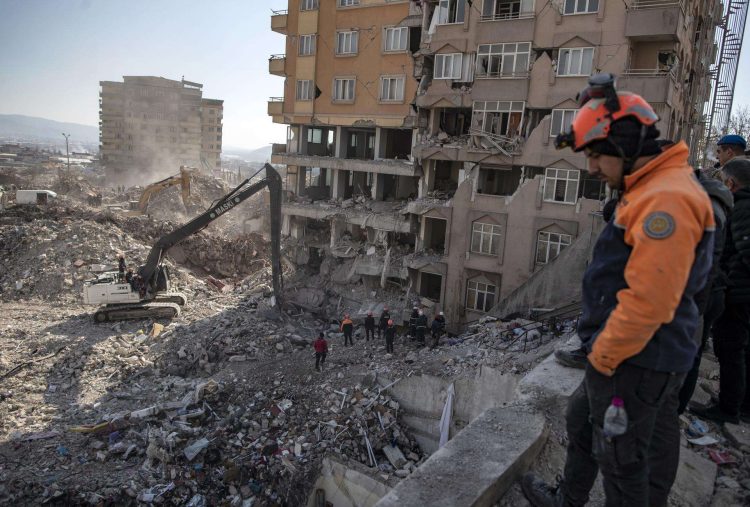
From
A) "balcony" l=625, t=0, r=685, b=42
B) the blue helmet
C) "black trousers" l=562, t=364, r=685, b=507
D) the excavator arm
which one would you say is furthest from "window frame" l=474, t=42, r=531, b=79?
"black trousers" l=562, t=364, r=685, b=507

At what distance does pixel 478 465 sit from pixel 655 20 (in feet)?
59.2

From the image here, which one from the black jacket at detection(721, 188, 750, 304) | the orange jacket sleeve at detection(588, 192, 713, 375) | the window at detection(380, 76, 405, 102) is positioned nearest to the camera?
the orange jacket sleeve at detection(588, 192, 713, 375)

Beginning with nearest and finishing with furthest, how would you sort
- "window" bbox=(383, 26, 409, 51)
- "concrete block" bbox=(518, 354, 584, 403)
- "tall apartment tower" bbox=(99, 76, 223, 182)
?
"concrete block" bbox=(518, 354, 584, 403) → "window" bbox=(383, 26, 409, 51) → "tall apartment tower" bbox=(99, 76, 223, 182)

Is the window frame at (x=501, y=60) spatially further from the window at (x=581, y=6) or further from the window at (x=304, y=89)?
the window at (x=304, y=89)

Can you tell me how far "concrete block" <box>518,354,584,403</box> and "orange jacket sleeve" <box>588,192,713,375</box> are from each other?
2.48 metres

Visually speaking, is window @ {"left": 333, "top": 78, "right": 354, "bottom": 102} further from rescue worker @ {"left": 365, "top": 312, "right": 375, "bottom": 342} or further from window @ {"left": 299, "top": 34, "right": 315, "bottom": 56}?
rescue worker @ {"left": 365, "top": 312, "right": 375, "bottom": 342}

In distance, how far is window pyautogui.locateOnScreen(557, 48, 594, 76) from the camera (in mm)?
17953

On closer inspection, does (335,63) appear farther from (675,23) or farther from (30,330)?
(30,330)

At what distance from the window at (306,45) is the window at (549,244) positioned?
49.1ft

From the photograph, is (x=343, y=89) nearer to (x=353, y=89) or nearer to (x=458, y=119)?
(x=353, y=89)

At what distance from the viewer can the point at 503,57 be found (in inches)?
773

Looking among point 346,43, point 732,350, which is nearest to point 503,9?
point 346,43

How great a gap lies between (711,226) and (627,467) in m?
1.23

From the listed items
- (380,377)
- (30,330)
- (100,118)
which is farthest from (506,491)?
(100,118)
